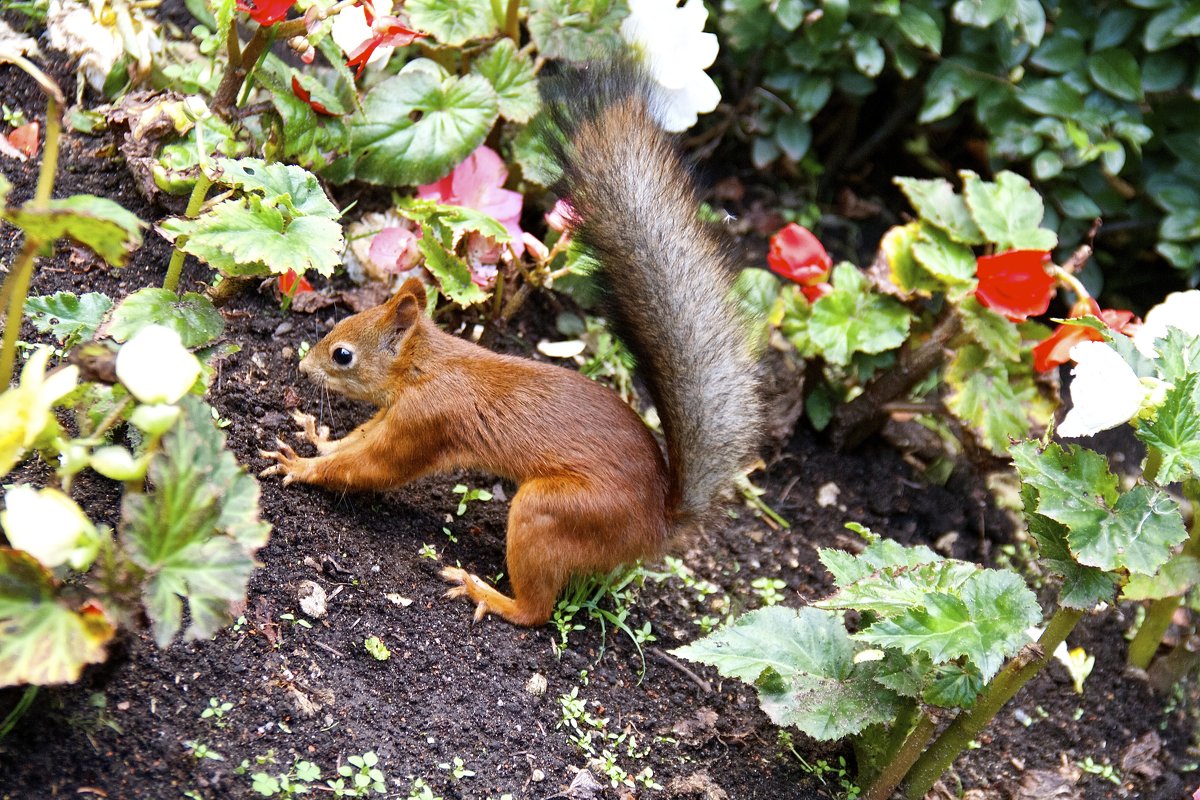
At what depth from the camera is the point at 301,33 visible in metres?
2.31

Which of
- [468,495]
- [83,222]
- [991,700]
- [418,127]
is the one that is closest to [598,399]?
[468,495]

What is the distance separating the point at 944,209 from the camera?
2863 millimetres

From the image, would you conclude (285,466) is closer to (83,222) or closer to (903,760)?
(83,222)

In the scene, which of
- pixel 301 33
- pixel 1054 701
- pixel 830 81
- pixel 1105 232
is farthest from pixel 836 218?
pixel 301 33

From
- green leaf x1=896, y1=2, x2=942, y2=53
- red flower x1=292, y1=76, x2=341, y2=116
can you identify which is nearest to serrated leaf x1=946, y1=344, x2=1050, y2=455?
green leaf x1=896, y1=2, x2=942, y2=53

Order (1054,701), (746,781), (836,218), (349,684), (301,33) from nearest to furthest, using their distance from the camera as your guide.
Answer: (349,684) → (746,781) → (301,33) → (1054,701) → (836,218)

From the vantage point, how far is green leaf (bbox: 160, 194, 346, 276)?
1933 mm

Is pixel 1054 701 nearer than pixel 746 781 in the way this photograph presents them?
No

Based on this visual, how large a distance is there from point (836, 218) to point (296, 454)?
7.18ft

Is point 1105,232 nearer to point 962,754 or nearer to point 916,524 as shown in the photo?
point 916,524

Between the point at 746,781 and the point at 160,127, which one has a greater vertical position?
the point at 160,127

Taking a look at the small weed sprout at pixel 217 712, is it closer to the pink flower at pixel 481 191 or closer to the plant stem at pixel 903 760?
the plant stem at pixel 903 760

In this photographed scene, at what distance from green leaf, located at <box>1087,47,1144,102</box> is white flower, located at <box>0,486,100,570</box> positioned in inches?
121

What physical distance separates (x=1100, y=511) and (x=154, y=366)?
1.44 metres
